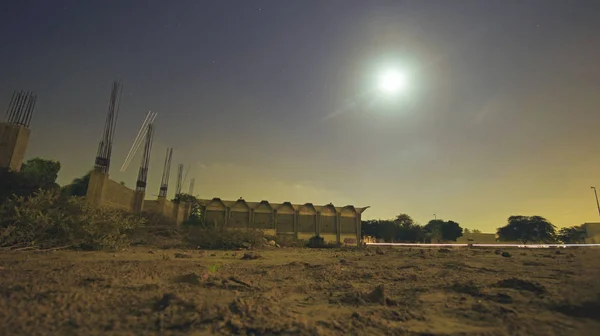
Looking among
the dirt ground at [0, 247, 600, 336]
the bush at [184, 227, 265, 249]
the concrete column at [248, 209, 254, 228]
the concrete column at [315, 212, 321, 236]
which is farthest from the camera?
the concrete column at [315, 212, 321, 236]

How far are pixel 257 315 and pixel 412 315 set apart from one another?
142 centimetres

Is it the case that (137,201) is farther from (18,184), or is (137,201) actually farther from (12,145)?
(18,184)

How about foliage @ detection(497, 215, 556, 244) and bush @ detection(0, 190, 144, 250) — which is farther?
foliage @ detection(497, 215, 556, 244)

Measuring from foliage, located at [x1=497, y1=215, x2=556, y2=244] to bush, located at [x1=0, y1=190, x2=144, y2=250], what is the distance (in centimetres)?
6402

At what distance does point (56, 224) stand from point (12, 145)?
4281mm

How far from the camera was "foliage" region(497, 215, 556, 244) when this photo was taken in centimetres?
5325

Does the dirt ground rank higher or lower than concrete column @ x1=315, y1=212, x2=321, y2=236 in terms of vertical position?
lower

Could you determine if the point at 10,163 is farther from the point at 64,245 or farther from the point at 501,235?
the point at 501,235

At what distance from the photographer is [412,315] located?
2.84 metres

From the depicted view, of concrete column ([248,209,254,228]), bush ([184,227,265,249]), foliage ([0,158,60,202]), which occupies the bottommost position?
bush ([184,227,265,249])

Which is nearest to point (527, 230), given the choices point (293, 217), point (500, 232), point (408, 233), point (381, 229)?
point (500, 232)

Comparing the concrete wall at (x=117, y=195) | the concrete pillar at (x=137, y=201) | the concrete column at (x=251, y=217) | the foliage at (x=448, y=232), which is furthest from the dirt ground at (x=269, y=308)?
the foliage at (x=448, y=232)

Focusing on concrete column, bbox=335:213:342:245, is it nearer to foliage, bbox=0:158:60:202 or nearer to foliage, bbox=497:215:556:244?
foliage, bbox=0:158:60:202

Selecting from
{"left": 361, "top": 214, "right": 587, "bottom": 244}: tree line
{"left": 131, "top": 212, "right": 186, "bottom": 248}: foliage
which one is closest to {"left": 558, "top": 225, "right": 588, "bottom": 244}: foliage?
{"left": 361, "top": 214, "right": 587, "bottom": 244}: tree line
